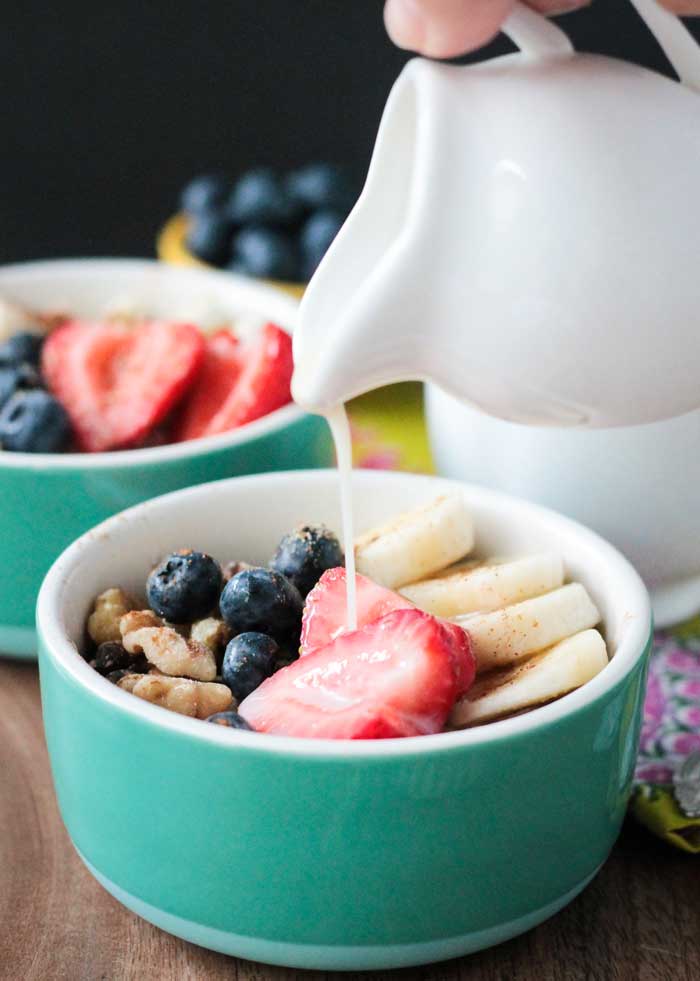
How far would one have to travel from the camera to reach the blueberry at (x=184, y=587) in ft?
3.62

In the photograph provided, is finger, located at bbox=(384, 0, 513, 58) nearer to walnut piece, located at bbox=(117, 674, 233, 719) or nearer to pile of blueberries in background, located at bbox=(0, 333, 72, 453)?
walnut piece, located at bbox=(117, 674, 233, 719)

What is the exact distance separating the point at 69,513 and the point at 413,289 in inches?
22.9

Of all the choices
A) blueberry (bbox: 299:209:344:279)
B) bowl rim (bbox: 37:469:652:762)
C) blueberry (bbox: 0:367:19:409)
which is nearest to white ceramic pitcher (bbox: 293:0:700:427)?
bowl rim (bbox: 37:469:652:762)

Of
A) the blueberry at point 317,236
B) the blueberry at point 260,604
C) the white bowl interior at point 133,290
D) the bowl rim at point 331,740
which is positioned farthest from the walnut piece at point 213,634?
the blueberry at point 317,236

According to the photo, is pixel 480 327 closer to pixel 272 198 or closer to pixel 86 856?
pixel 86 856

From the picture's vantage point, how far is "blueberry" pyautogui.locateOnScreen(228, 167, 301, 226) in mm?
1998

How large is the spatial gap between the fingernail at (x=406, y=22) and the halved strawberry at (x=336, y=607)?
0.45 metres

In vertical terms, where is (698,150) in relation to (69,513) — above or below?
above

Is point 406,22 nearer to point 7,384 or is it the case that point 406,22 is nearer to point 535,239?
point 535,239

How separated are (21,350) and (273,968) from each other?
82cm

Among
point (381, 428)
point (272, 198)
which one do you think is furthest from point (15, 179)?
point (381, 428)

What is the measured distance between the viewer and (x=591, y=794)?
3.07ft

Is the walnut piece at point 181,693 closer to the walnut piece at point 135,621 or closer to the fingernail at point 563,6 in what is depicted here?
the walnut piece at point 135,621

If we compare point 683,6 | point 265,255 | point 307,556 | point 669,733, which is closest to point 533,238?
point 683,6
